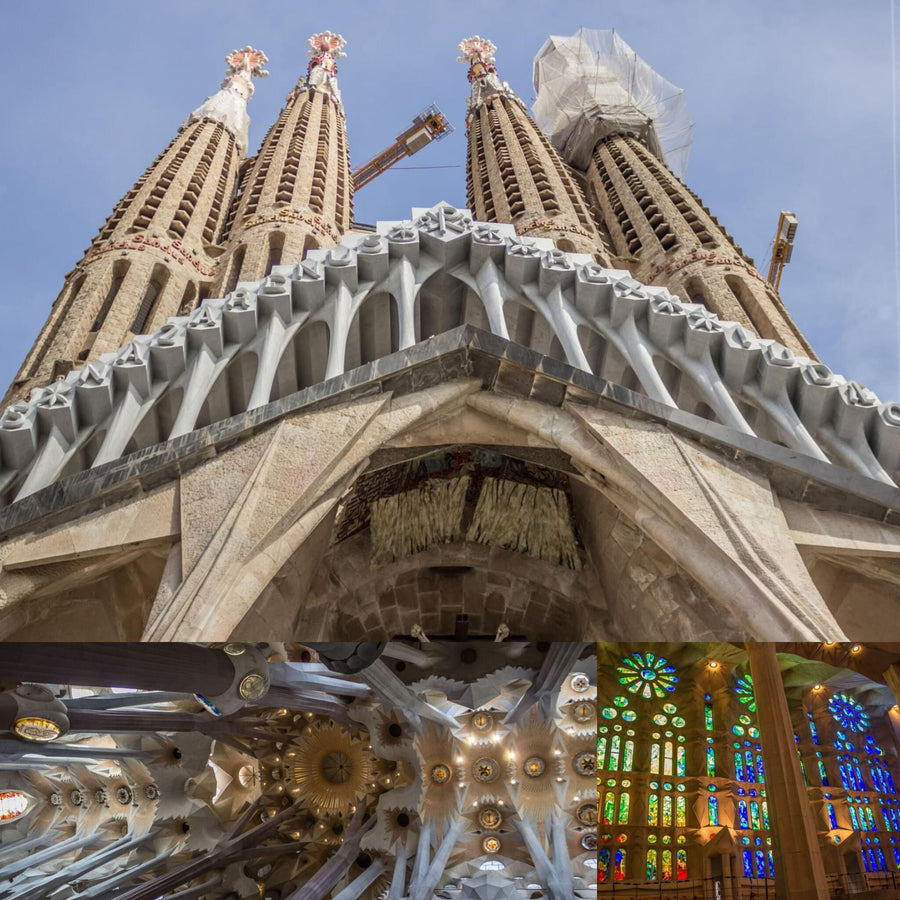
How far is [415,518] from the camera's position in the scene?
9555mm

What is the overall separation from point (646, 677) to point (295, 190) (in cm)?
2118

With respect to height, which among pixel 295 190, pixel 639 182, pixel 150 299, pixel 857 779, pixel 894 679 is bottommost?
pixel 857 779

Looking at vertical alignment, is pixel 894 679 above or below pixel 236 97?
below

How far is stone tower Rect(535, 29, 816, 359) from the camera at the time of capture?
58.5ft

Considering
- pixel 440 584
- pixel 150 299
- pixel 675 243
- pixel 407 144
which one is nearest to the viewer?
pixel 440 584

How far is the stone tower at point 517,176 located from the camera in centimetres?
2080

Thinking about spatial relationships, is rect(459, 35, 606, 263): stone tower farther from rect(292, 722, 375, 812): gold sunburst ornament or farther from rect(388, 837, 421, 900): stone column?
rect(388, 837, 421, 900): stone column

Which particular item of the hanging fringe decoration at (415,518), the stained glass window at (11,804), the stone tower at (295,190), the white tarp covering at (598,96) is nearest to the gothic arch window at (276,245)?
the stone tower at (295,190)

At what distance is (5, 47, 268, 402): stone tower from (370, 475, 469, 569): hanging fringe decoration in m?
6.81

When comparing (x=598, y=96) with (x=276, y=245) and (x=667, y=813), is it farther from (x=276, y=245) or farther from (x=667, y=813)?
(x=667, y=813)

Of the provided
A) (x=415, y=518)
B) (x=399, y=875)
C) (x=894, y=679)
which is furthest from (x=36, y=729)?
(x=415, y=518)

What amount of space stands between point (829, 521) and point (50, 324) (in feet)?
46.3

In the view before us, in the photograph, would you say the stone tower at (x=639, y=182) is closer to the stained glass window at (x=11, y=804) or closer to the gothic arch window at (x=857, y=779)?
the gothic arch window at (x=857, y=779)

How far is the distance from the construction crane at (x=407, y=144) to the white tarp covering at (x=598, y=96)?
594 inches
